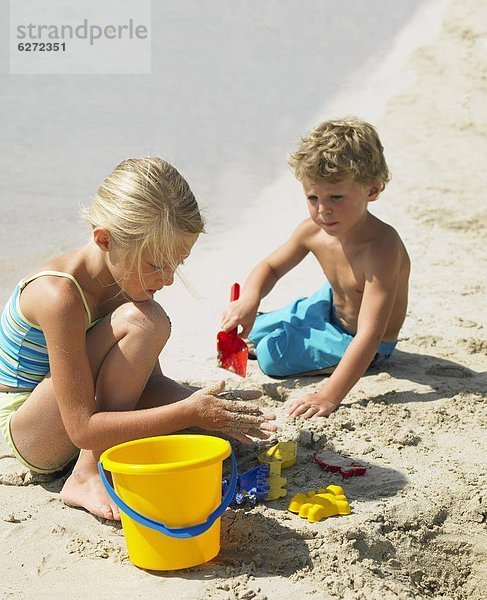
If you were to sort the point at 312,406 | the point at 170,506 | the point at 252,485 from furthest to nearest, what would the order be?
the point at 312,406 → the point at 252,485 → the point at 170,506

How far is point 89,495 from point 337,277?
5.54ft

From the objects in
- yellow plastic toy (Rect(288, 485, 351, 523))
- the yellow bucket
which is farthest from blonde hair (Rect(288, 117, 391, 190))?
the yellow bucket

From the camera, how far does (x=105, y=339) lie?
2461 millimetres

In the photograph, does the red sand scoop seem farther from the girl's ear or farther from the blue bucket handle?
the blue bucket handle

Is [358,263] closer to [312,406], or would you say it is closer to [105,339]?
[312,406]

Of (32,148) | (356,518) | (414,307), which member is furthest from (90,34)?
(356,518)

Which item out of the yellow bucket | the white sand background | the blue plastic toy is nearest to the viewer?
the yellow bucket

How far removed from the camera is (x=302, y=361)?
3.68 metres

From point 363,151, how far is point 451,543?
65.8 inches

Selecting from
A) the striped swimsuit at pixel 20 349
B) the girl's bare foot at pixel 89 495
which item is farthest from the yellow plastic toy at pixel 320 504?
the striped swimsuit at pixel 20 349

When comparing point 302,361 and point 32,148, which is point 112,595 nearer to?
point 302,361

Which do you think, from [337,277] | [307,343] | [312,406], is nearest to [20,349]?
[312,406]

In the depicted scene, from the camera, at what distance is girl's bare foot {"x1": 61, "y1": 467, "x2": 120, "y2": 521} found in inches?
93.0

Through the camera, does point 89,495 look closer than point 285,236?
Yes
